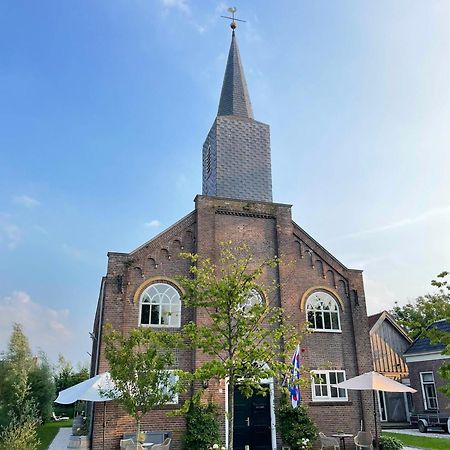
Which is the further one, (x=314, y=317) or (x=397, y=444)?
(x=314, y=317)

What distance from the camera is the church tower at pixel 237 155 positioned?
1839 cm

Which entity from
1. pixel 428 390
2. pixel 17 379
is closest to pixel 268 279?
pixel 428 390

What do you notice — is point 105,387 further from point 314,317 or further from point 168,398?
point 314,317

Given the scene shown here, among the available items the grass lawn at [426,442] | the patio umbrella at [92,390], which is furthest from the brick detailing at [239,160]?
the grass lawn at [426,442]

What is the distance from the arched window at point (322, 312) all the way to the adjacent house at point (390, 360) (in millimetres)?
10680

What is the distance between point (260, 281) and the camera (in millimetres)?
16938

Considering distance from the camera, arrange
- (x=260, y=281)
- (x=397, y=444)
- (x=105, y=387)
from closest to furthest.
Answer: (x=105, y=387) < (x=397, y=444) < (x=260, y=281)

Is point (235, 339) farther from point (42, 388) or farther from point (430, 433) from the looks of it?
point (42, 388)

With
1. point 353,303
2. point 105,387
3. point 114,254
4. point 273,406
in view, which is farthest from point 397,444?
point 114,254

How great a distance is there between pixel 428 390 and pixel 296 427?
12000 millimetres

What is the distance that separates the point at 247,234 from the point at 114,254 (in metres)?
5.29

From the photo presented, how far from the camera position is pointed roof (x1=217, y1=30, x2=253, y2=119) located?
20.3 metres

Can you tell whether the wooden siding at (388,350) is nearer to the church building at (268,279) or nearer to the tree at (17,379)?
the church building at (268,279)

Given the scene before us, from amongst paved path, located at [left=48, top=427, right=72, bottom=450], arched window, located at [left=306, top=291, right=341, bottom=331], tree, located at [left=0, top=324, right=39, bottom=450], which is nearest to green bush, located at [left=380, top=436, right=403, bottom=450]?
arched window, located at [left=306, top=291, right=341, bottom=331]
